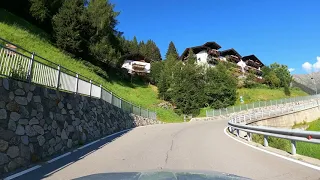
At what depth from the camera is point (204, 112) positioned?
63375 mm

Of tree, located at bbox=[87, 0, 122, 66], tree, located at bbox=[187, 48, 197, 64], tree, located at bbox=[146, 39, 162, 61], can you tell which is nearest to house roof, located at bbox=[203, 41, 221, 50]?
tree, located at bbox=[187, 48, 197, 64]

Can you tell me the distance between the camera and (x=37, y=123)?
33.2 feet

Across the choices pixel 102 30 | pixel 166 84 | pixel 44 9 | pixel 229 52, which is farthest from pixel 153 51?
pixel 44 9

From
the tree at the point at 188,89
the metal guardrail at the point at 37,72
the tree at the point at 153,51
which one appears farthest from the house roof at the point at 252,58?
the metal guardrail at the point at 37,72

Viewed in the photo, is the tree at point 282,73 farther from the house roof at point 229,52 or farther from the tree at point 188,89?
the tree at point 188,89

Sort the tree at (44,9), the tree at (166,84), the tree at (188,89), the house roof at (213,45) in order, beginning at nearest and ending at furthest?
the tree at (44,9) → the tree at (188,89) → the tree at (166,84) → the house roof at (213,45)

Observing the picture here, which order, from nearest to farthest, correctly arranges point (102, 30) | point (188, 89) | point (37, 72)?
point (37, 72) → point (102, 30) → point (188, 89)

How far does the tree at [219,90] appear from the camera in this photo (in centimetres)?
6844

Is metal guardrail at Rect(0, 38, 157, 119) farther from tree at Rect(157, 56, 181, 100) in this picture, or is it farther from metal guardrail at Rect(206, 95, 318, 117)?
tree at Rect(157, 56, 181, 100)

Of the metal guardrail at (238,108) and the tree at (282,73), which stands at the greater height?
the tree at (282,73)

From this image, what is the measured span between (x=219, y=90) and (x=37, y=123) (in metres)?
61.0

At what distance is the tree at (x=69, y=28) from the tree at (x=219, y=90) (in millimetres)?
30586

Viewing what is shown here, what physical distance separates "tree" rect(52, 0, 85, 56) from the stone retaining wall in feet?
112

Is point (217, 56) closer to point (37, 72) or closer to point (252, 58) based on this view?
point (252, 58)
